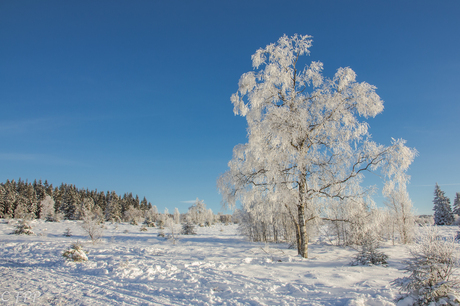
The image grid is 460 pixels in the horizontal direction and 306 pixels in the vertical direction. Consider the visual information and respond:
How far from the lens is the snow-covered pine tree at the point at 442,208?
→ 4603 cm

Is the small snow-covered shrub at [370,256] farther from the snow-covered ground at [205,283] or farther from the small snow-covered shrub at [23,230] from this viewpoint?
the small snow-covered shrub at [23,230]

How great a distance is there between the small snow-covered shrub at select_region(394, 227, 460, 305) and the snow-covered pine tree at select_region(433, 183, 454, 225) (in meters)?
55.4

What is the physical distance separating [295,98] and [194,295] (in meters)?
8.96

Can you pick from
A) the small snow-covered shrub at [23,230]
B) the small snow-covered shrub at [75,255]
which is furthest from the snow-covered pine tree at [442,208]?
the small snow-covered shrub at [23,230]

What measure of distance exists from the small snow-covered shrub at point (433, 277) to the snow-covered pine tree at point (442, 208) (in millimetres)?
55393

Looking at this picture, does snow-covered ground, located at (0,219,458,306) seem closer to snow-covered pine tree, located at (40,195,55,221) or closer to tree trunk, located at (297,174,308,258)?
tree trunk, located at (297,174,308,258)

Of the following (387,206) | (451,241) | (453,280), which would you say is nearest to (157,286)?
(453,280)

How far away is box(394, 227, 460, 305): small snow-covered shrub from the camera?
427 cm

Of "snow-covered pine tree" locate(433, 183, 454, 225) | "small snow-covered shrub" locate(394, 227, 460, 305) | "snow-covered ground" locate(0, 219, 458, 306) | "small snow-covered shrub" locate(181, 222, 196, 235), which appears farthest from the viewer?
"snow-covered pine tree" locate(433, 183, 454, 225)

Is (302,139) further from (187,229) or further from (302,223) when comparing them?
(187,229)

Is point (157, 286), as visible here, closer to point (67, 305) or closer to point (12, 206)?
point (67, 305)

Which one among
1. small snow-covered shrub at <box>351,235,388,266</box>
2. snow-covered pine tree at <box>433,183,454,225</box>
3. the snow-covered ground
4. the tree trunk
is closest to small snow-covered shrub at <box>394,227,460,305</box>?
the snow-covered ground

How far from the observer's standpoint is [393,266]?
29.8 ft

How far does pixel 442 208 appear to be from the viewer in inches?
1836
